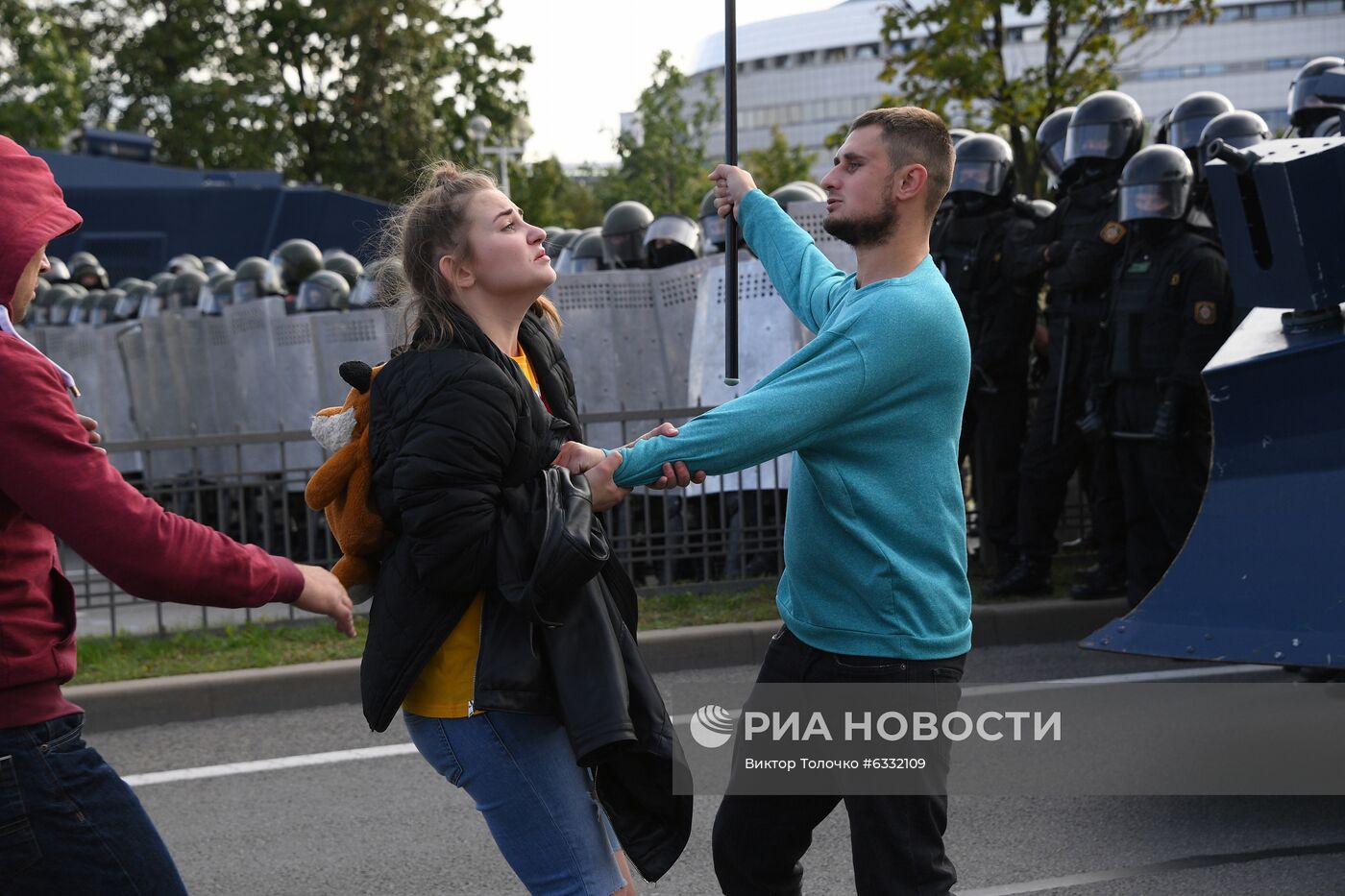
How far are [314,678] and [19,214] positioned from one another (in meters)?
4.84

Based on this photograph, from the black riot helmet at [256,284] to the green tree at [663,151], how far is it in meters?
23.0

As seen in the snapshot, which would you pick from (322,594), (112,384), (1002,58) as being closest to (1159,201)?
(322,594)

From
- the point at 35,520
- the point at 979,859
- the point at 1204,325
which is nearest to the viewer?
the point at 35,520

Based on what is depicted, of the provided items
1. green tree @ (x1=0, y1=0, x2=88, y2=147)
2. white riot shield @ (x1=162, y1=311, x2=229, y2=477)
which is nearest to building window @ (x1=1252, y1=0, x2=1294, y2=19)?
green tree @ (x1=0, y1=0, x2=88, y2=147)

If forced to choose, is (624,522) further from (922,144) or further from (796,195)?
(922,144)

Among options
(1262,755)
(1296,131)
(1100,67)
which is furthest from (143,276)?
(1262,755)

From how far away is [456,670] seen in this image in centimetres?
275

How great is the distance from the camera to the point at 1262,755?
541 cm

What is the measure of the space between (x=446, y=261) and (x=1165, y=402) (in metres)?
5.36

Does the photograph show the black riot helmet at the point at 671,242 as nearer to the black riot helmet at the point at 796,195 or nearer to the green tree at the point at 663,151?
the black riot helmet at the point at 796,195

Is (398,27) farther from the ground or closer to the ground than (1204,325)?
farther from the ground

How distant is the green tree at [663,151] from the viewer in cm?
3681

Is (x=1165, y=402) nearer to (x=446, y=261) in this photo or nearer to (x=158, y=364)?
(x=446, y=261)

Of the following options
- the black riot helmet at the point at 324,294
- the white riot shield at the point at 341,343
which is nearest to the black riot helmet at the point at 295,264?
the black riot helmet at the point at 324,294
